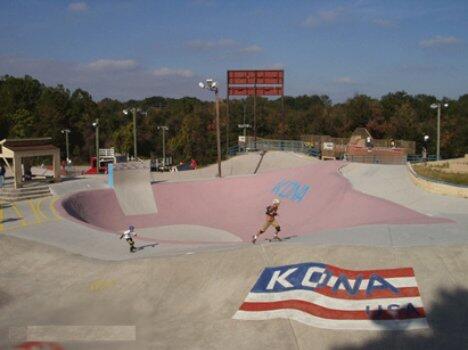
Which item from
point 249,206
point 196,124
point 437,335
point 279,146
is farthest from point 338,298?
point 196,124

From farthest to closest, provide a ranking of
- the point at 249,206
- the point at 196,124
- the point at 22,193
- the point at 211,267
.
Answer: the point at 196,124 < the point at 249,206 < the point at 22,193 < the point at 211,267

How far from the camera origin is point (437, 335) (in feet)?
29.0

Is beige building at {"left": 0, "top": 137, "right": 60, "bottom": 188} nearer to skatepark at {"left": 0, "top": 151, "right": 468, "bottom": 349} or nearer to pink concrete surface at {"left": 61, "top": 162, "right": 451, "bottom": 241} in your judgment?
skatepark at {"left": 0, "top": 151, "right": 468, "bottom": 349}

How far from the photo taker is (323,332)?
9.24 meters

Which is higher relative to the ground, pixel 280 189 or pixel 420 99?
pixel 420 99

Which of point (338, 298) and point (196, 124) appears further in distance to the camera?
point (196, 124)

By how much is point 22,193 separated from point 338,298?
19.9m

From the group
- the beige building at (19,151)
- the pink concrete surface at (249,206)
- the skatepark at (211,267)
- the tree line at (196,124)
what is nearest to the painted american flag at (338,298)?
the skatepark at (211,267)

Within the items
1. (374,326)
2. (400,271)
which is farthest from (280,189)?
(374,326)

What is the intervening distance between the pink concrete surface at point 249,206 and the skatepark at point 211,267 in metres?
0.13

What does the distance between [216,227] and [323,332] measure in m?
14.2

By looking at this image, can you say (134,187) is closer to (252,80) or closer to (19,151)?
(19,151)

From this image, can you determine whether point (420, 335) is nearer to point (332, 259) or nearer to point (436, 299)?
point (436, 299)

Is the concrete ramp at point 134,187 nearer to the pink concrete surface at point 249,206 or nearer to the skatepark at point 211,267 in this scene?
the pink concrete surface at point 249,206
